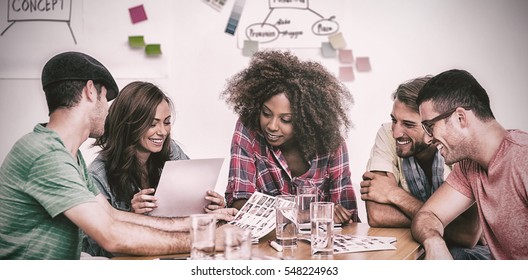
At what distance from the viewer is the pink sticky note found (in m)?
2.55

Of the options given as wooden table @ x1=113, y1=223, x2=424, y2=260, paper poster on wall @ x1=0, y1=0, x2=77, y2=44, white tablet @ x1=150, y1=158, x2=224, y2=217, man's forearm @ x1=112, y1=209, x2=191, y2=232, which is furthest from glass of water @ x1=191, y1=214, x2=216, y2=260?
paper poster on wall @ x1=0, y1=0, x2=77, y2=44

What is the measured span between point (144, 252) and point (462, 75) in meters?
1.59

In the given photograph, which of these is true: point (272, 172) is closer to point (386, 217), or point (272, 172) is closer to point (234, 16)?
point (386, 217)

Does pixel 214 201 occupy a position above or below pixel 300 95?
below

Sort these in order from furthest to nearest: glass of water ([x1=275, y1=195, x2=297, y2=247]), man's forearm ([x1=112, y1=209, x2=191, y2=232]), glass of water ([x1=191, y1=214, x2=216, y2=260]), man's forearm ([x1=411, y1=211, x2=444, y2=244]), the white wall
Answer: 1. the white wall
2. man's forearm ([x1=112, y1=209, x2=191, y2=232])
3. man's forearm ([x1=411, y1=211, x2=444, y2=244])
4. glass of water ([x1=275, y1=195, x2=297, y2=247])
5. glass of water ([x1=191, y1=214, x2=216, y2=260])

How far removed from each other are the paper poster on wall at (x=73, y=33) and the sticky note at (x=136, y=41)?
0.6 inches

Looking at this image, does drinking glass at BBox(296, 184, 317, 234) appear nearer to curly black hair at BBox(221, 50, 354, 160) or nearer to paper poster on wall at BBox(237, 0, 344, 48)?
curly black hair at BBox(221, 50, 354, 160)

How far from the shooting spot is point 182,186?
235cm

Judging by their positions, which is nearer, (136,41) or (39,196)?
(39,196)

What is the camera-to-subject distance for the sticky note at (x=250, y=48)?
2512 mm

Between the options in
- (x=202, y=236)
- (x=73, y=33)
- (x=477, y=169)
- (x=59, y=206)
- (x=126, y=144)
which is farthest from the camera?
(x=73, y=33)

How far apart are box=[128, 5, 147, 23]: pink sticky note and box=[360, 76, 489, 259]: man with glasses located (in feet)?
4.10

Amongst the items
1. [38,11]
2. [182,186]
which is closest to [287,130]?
[182,186]

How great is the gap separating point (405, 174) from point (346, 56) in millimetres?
615
